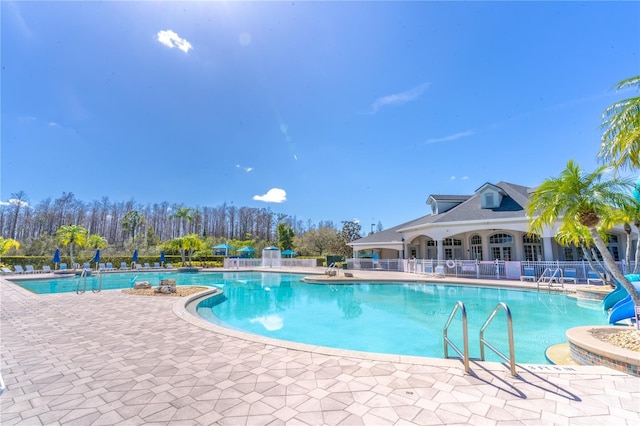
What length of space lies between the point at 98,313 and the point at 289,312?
589 centimetres

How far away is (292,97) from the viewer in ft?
49.3

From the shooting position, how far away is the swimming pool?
22.9ft

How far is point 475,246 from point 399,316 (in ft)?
53.3

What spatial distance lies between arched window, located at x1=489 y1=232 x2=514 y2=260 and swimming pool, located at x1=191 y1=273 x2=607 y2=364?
8.15 m

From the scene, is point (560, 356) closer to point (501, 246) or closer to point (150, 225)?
point (501, 246)

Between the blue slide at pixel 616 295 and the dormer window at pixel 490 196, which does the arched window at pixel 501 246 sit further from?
the blue slide at pixel 616 295

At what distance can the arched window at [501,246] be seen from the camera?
822 inches

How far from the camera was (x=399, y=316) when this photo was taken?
9766 millimetres

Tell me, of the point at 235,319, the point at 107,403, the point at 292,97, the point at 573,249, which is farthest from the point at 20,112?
the point at 573,249

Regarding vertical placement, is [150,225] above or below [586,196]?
above

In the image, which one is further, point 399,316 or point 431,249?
point 431,249

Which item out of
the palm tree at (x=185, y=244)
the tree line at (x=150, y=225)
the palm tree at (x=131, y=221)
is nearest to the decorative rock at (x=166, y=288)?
the palm tree at (x=185, y=244)

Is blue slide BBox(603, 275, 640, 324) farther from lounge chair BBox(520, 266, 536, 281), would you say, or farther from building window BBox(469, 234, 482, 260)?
building window BBox(469, 234, 482, 260)

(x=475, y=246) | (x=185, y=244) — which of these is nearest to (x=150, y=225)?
(x=185, y=244)
